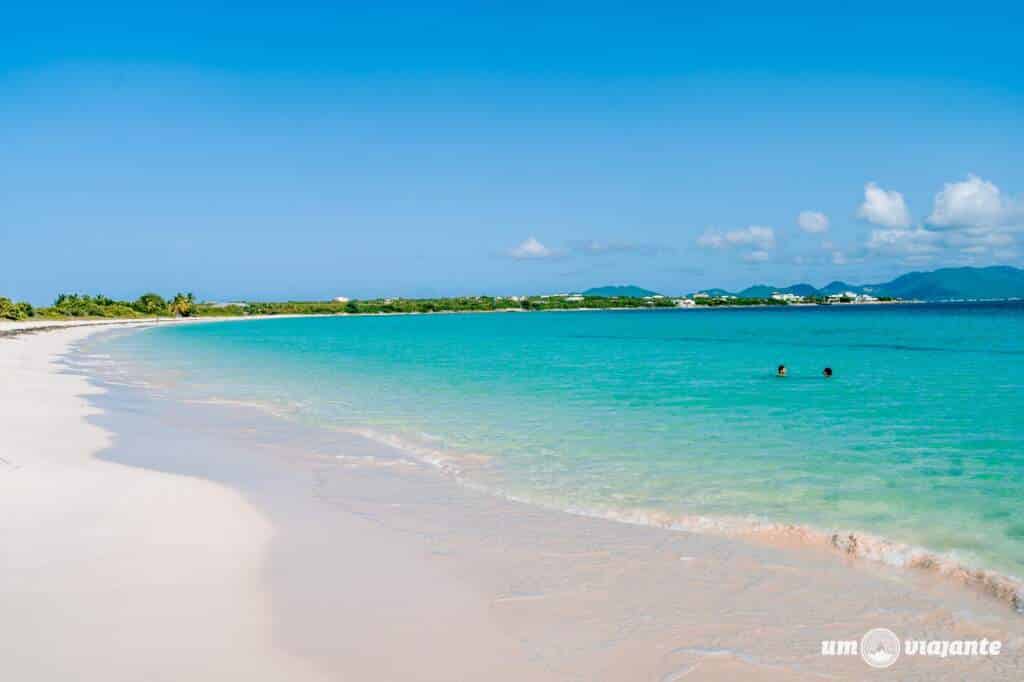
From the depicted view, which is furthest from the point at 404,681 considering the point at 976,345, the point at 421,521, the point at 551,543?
the point at 976,345

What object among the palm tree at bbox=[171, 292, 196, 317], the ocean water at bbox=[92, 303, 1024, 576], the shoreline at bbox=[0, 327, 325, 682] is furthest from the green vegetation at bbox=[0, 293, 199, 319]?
the shoreline at bbox=[0, 327, 325, 682]

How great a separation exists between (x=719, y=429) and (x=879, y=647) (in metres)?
10.3

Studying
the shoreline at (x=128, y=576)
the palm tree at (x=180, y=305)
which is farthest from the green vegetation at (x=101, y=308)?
the shoreline at (x=128, y=576)

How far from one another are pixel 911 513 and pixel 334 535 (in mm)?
7564

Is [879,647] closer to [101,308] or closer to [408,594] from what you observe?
[408,594]

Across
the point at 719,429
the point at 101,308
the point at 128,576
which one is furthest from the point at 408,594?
the point at 101,308

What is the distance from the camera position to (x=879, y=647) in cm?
568

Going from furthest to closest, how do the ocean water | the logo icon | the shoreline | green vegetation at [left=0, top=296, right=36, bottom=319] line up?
green vegetation at [left=0, top=296, right=36, bottom=319]
the ocean water
the logo icon
the shoreline

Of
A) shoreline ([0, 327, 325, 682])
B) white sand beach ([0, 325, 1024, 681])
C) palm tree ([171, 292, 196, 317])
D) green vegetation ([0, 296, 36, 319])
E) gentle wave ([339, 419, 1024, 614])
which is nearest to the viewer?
shoreline ([0, 327, 325, 682])

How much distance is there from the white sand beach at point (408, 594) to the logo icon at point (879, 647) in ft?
0.36

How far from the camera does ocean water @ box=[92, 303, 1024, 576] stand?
9.78m

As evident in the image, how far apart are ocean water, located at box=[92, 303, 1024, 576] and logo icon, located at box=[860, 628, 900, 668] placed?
104 inches

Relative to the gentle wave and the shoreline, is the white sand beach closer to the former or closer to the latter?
the shoreline

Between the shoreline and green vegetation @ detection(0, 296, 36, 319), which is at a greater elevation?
green vegetation @ detection(0, 296, 36, 319)
